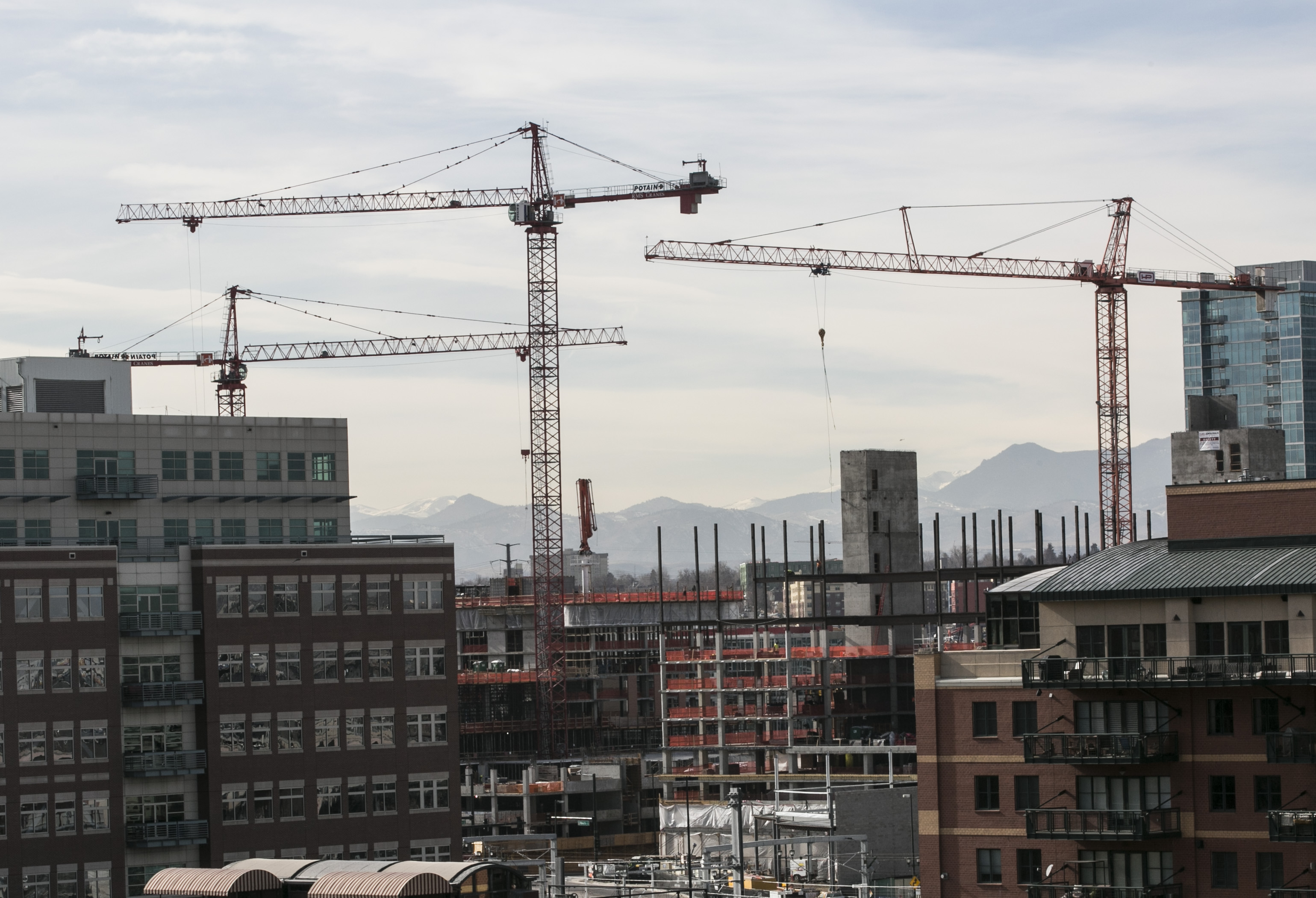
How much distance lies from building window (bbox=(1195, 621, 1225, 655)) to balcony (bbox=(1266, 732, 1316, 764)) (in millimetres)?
4303

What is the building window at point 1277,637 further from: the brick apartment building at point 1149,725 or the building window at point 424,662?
the building window at point 424,662

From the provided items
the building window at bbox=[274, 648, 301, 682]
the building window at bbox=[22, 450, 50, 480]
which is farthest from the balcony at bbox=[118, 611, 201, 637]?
the building window at bbox=[22, 450, 50, 480]

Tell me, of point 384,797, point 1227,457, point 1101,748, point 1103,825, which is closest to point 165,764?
point 384,797

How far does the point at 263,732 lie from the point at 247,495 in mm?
17093

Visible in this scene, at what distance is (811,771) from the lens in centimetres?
17550

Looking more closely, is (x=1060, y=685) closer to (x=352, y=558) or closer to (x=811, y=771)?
(x=352, y=558)

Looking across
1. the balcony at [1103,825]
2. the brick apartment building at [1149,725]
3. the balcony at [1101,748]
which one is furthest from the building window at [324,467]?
the balcony at [1103,825]

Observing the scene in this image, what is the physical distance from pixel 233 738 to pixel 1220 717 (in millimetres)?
57665

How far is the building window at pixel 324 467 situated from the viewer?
420 ft

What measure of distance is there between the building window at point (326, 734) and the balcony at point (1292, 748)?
5671 centimetres

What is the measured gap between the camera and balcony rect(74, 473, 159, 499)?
392ft

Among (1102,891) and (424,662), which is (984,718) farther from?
(424,662)

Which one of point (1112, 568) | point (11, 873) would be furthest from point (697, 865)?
point (1112, 568)

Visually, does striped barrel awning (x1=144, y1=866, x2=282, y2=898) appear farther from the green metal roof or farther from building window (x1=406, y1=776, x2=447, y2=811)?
the green metal roof
